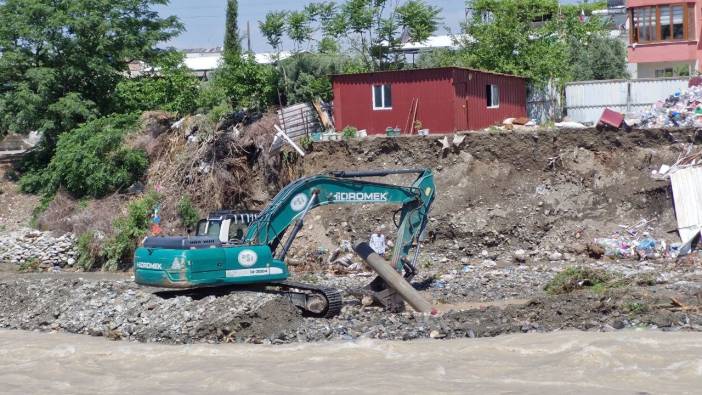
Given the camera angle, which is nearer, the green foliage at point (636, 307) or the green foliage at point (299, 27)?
the green foliage at point (636, 307)

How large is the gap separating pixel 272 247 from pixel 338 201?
4.63ft

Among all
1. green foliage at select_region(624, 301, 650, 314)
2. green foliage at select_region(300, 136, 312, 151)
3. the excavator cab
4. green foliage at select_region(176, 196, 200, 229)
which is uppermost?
green foliage at select_region(300, 136, 312, 151)

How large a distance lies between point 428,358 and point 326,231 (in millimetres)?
11674

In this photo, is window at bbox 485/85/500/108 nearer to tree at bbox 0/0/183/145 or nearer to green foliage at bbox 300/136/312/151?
green foliage at bbox 300/136/312/151

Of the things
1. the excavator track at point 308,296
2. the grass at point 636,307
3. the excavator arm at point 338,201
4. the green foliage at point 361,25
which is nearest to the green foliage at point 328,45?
the green foliage at point 361,25

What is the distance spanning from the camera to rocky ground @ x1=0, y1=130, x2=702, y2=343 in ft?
53.3

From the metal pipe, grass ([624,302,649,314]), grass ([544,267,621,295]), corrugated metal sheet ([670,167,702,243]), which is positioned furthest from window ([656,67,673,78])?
grass ([624,302,649,314])

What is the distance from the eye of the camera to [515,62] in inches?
1455

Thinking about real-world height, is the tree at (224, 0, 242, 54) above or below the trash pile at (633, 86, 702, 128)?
above

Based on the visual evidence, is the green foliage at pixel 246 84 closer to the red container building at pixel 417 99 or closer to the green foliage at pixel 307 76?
the green foliage at pixel 307 76

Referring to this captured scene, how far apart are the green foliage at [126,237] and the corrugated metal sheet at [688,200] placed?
13.5 m

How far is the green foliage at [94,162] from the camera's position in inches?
1163

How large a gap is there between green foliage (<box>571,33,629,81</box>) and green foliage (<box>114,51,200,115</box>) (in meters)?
17.0

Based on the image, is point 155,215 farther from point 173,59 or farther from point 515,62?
point 515,62
